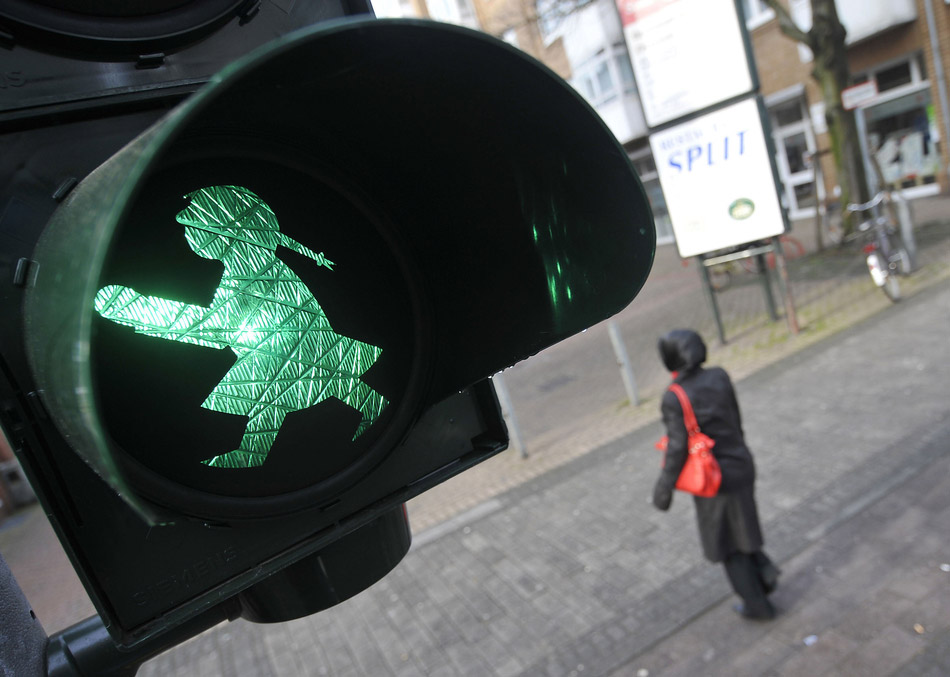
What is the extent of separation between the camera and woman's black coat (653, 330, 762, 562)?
4.46 m

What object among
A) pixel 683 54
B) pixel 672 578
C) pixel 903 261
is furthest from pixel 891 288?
pixel 672 578

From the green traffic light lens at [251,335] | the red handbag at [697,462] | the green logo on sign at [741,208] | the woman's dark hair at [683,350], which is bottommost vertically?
the red handbag at [697,462]

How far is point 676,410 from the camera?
451 cm

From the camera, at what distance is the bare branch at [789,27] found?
47.1 feet

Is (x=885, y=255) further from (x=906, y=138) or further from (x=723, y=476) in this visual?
(x=906, y=138)

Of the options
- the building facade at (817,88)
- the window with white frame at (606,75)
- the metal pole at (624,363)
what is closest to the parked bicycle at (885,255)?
the building facade at (817,88)

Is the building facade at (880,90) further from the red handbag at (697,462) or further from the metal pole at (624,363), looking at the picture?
the red handbag at (697,462)

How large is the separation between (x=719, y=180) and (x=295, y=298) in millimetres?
9532

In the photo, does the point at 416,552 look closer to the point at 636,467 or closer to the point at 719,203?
the point at 636,467


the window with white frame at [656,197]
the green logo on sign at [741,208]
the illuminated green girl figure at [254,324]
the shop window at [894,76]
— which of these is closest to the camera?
the illuminated green girl figure at [254,324]

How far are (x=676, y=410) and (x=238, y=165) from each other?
154 inches

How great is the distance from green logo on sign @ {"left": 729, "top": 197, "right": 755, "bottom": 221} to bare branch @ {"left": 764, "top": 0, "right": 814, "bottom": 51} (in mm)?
7150

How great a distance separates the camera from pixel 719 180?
31.6 ft

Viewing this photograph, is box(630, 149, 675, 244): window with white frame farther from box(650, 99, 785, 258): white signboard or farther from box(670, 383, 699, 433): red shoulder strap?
box(670, 383, 699, 433): red shoulder strap
